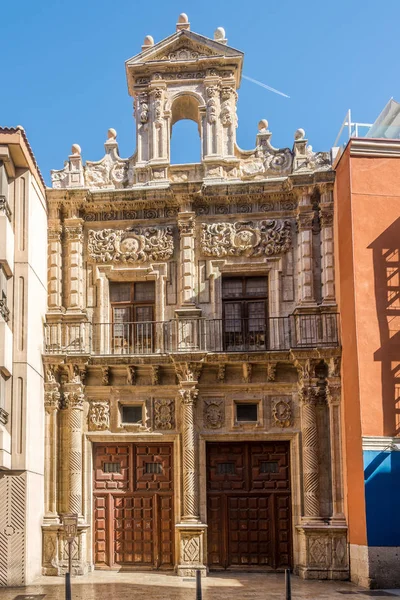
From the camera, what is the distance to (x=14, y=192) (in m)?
19.0

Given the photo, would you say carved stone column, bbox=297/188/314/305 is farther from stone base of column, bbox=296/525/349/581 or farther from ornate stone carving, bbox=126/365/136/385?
stone base of column, bbox=296/525/349/581

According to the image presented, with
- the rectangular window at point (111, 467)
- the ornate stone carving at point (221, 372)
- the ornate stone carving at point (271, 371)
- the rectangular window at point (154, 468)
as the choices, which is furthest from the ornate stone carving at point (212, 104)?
the rectangular window at point (111, 467)

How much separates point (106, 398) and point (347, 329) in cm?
580

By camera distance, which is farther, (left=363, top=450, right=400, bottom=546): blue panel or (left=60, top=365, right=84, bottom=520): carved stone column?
(left=60, top=365, right=84, bottom=520): carved stone column

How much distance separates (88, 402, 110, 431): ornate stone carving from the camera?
20.3 metres

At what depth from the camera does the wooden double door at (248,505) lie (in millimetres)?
19641

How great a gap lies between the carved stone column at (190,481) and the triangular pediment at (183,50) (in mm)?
7542

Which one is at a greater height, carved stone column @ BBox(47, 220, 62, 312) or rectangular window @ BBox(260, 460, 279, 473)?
carved stone column @ BBox(47, 220, 62, 312)

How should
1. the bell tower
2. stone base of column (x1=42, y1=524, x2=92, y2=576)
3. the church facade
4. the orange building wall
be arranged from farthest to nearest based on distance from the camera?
the bell tower → the church facade → stone base of column (x1=42, y1=524, x2=92, y2=576) → the orange building wall

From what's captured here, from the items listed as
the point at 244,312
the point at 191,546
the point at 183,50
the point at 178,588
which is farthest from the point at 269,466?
the point at 183,50

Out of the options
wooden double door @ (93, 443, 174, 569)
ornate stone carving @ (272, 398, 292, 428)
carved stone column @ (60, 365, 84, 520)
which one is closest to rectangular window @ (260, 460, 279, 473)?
ornate stone carving @ (272, 398, 292, 428)

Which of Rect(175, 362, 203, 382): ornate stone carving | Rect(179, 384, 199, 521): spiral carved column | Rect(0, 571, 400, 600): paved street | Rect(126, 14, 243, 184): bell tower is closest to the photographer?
Rect(0, 571, 400, 600): paved street

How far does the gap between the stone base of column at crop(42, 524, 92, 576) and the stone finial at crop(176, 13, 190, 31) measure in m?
12.1

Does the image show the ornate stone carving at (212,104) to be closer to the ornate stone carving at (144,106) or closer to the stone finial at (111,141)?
the ornate stone carving at (144,106)
